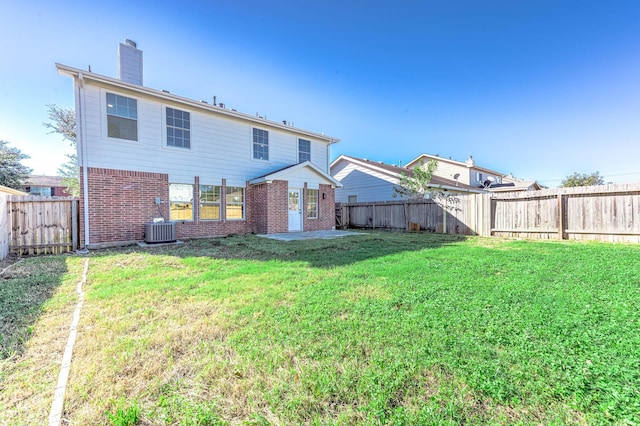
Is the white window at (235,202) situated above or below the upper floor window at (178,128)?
below

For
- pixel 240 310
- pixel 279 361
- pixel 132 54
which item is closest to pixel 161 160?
pixel 132 54

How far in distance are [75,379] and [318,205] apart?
11.9 metres

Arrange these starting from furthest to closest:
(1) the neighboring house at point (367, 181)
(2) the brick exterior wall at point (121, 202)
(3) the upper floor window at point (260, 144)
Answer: (1) the neighboring house at point (367, 181), (3) the upper floor window at point (260, 144), (2) the brick exterior wall at point (121, 202)

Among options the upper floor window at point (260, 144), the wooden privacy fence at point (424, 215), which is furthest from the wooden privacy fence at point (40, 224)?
the wooden privacy fence at point (424, 215)

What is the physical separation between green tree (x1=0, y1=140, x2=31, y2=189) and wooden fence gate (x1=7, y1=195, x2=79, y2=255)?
19138mm

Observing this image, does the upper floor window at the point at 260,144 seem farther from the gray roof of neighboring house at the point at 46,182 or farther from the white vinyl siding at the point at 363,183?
the gray roof of neighboring house at the point at 46,182

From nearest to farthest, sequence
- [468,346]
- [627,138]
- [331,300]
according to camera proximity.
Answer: [468,346]
[331,300]
[627,138]

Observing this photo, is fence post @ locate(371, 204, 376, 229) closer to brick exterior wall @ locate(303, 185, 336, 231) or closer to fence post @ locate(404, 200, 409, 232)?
fence post @ locate(404, 200, 409, 232)

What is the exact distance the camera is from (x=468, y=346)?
7.61 feet

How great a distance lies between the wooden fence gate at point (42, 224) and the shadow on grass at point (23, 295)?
1.25 meters

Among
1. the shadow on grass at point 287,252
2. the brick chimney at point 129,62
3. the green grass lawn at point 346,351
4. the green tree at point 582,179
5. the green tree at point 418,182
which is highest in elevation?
the brick chimney at point 129,62

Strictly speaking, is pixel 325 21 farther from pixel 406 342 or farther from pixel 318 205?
pixel 406 342

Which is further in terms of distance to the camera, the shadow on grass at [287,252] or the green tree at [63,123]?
the green tree at [63,123]

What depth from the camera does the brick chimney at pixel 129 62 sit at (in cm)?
995
